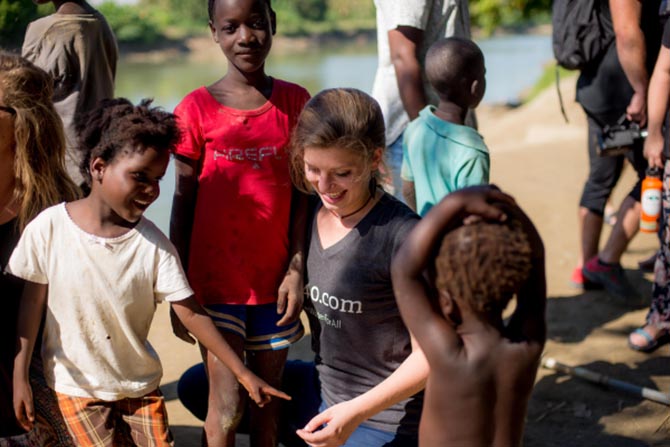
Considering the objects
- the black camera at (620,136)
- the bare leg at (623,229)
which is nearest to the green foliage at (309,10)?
the bare leg at (623,229)

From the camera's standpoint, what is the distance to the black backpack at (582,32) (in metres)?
4.38

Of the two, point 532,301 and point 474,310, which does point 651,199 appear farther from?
point 474,310

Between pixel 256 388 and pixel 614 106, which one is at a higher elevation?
pixel 614 106

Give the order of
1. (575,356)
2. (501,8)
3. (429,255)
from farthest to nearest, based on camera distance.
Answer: (501,8) < (575,356) < (429,255)

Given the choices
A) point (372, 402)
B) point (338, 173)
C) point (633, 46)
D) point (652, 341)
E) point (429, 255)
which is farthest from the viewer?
point (652, 341)

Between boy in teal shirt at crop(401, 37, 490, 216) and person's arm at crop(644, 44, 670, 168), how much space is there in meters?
1.04

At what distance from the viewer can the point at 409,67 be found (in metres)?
3.52

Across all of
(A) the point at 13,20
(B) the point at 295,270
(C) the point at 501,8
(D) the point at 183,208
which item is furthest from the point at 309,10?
(B) the point at 295,270

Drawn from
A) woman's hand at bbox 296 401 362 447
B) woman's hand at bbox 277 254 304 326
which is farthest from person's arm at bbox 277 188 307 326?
woman's hand at bbox 296 401 362 447

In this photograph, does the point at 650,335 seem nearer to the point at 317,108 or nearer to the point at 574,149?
the point at 317,108

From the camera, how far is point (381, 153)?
A: 2.46m

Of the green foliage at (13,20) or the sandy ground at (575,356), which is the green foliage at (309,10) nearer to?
the sandy ground at (575,356)

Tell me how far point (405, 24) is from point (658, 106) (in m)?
1.19

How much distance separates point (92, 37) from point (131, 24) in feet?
83.2
